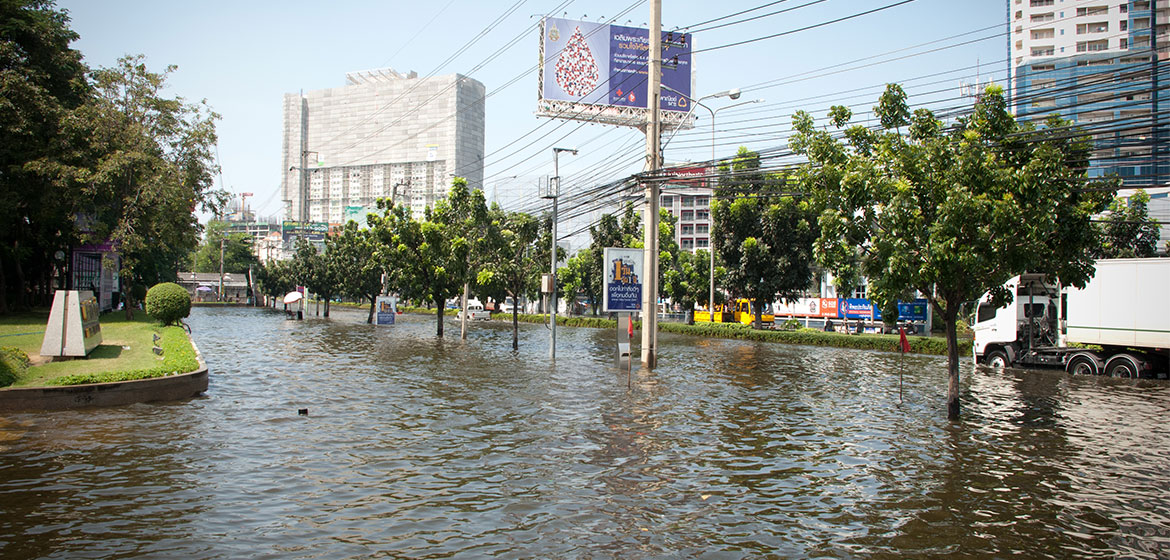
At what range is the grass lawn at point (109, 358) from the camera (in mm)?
15367

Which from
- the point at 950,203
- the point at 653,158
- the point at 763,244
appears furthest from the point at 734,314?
the point at 950,203

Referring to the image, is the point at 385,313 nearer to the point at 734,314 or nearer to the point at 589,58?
the point at 589,58

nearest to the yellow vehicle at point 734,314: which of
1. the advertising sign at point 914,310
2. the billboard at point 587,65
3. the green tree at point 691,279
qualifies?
the green tree at point 691,279

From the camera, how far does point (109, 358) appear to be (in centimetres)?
1927

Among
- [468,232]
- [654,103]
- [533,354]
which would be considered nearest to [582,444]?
[654,103]

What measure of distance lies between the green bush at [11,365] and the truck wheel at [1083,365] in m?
28.9

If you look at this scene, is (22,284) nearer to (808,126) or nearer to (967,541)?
(808,126)

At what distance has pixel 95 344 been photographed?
2094 cm

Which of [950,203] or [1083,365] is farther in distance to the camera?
[1083,365]

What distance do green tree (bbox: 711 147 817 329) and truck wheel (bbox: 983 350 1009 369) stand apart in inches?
597

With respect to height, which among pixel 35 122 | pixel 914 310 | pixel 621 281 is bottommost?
pixel 914 310

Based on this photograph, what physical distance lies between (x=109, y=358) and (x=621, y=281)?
14015mm

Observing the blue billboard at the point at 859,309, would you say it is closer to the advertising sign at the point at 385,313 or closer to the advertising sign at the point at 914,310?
the advertising sign at the point at 914,310

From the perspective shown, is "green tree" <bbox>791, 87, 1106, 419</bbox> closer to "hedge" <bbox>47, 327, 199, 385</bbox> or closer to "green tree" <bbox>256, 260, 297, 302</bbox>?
"hedge" <bbox>47, 327, 199, 385</bbox>
